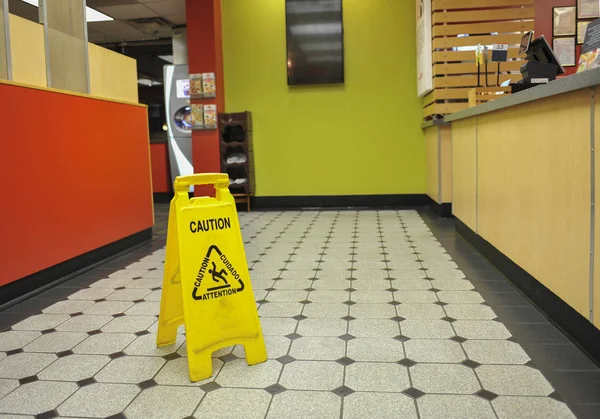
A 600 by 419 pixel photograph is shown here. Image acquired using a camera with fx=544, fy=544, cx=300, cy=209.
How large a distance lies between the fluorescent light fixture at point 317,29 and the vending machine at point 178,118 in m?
2.46

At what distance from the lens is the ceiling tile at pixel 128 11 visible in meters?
8.73

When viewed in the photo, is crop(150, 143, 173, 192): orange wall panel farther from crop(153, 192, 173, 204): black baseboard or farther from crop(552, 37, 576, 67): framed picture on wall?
crop(552, 37, 576, 67): framed picture on wall

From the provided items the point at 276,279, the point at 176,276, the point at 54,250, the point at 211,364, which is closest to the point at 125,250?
the point at 54,250

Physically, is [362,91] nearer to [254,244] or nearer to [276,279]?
[254,244]

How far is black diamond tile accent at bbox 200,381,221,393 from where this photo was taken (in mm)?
2299

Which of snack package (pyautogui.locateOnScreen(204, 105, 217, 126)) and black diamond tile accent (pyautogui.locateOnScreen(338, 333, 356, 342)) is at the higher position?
snack package (pyautogui.locateOnScreen(204, 105, 217, 126))

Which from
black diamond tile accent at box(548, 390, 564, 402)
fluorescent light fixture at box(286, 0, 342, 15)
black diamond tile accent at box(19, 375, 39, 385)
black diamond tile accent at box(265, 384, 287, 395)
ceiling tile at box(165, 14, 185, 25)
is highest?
ceiling tile at box(165, 14, 185, 25)

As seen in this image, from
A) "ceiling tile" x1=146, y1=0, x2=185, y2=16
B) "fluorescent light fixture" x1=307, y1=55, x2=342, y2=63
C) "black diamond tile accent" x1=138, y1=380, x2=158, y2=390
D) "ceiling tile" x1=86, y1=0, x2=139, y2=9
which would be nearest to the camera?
"black diamond tile accent" x1=138, y1=380, x2=158, y2=390

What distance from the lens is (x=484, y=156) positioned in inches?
177

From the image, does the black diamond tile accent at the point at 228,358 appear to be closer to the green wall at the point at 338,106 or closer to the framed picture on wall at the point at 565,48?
the green wall at the point at 338,106

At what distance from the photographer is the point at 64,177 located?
4277 mm

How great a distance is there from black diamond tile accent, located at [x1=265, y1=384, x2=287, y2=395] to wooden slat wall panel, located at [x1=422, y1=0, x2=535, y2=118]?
5272mm

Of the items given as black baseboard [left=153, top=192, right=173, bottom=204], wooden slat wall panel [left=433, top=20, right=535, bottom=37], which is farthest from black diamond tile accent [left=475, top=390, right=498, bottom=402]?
black baseboard [left=153, top=192, right=173, bottom=204]

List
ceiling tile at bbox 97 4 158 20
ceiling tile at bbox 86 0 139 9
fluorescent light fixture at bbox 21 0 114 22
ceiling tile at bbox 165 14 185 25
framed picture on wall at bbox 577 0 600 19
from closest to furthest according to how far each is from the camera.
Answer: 1. framed picture on wall at bbox 577 0 600 19
2. ceiling tile at bbox 86 0 139 9
3. ceiling tile at bbox 97 4 158 20
4. fluorescent light fixture at bbox 21 0 114 22
5. ceiling tile at bbox 165 14 185 25
